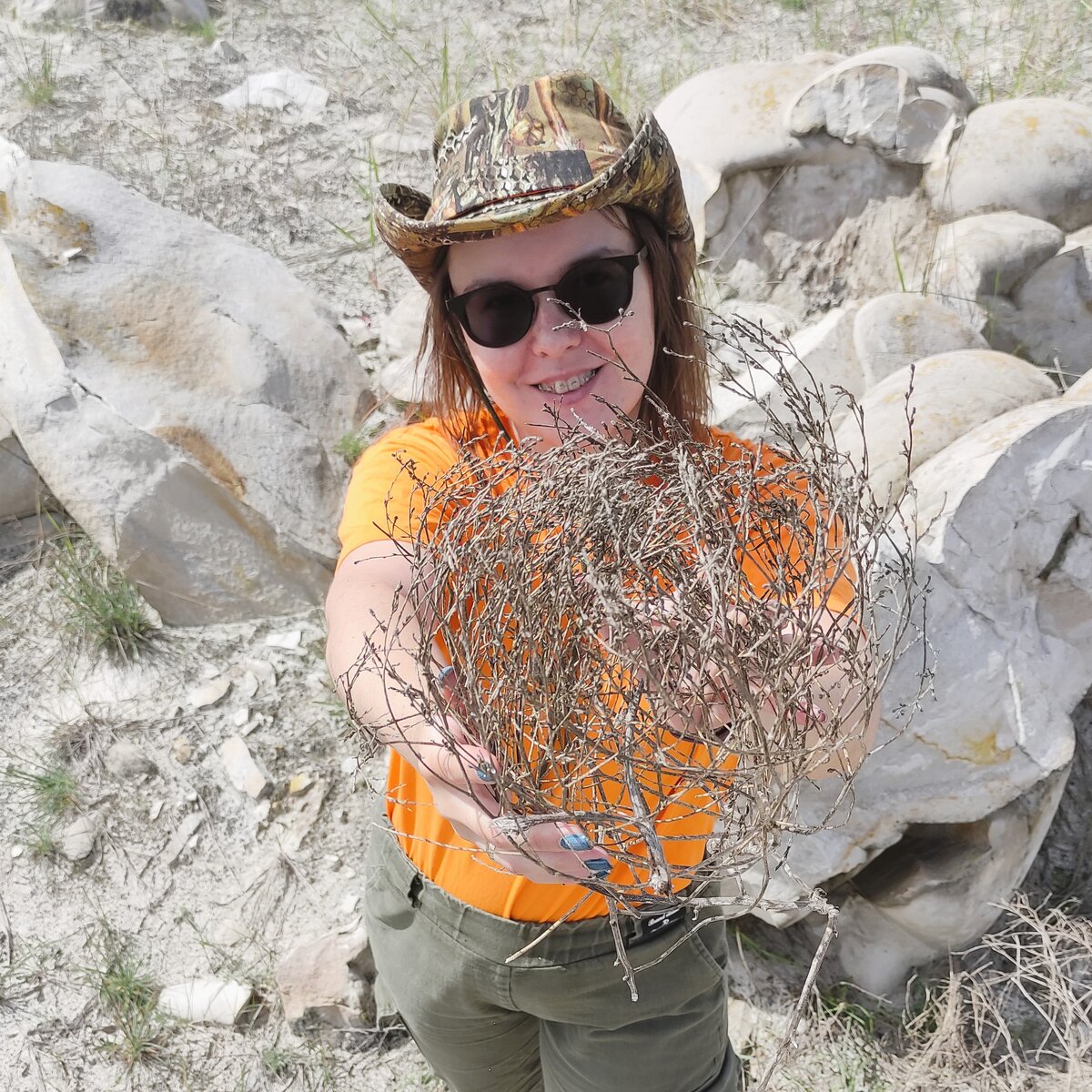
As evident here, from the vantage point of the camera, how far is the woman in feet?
4.35

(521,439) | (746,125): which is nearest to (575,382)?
(521,439)

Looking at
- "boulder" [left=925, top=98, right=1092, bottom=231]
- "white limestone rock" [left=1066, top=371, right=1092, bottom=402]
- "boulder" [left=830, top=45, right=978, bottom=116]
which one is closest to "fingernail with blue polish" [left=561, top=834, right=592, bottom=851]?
"white limestone rock" [left=1066, top=371, right=1092, bottom=402]

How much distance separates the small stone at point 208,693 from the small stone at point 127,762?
0.19 meters

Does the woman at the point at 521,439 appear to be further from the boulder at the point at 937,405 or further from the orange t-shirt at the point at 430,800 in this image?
the boulder at the point at 937,405

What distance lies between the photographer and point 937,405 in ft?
7.44

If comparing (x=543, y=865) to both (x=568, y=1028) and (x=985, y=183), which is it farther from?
(x=985, y=183)

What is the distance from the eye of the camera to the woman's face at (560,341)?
53.3 inches

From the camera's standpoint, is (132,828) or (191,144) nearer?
Answer: (132,828)

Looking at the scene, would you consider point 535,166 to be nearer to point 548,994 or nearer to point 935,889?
point 548,994

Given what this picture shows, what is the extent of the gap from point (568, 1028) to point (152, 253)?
2448 mm

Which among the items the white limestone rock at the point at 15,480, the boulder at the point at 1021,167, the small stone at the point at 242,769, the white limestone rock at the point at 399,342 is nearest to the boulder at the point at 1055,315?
the boulder at the point at 1021,167

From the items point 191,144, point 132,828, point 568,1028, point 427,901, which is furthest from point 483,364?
point 191,144

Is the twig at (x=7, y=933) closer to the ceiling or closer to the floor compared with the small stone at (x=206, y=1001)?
closer to the ceiling

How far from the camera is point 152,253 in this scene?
2957 mm
